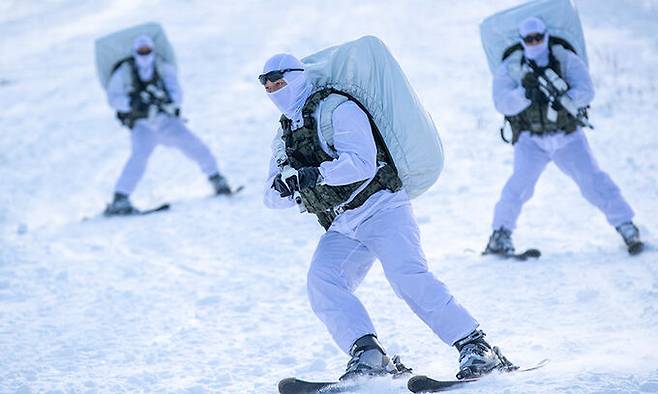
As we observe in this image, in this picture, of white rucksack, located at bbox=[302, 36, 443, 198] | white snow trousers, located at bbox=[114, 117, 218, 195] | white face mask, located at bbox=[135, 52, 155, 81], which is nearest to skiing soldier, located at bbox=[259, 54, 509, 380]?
white rucksack, located at bbox=[302, 36, 443, 198]

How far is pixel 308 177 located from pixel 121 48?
6.50m

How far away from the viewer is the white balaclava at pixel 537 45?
22.2 feet

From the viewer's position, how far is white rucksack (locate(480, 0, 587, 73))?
693 centimetres

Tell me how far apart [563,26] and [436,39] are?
11.5m

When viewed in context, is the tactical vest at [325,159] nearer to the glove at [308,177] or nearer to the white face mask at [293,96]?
the white face mask at [293,96]

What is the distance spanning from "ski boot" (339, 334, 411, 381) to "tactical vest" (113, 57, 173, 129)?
20.1ft

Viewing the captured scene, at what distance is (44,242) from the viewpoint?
8.38 meters

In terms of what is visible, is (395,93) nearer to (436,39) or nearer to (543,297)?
(543,297)

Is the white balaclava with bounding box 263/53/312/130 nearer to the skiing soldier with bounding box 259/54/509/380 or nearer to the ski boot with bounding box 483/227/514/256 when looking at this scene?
the skiing soldier with bounding box 259/54/509/380

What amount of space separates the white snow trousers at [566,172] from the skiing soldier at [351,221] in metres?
2.81

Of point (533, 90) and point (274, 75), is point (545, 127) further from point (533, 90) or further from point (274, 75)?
point (274, 75)

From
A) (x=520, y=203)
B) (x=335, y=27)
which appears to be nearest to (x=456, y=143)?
(x=520, y=203)

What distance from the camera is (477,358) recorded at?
4.07 metres

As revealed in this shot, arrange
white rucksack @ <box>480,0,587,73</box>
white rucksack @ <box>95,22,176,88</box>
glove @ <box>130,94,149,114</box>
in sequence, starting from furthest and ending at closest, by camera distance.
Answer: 1. white rucksack @ <box>95,22,176,88</box>
2. glove @ <box>130,94,149,114</box>
3. white rucksack @ <box>480,0,587,73</box>
